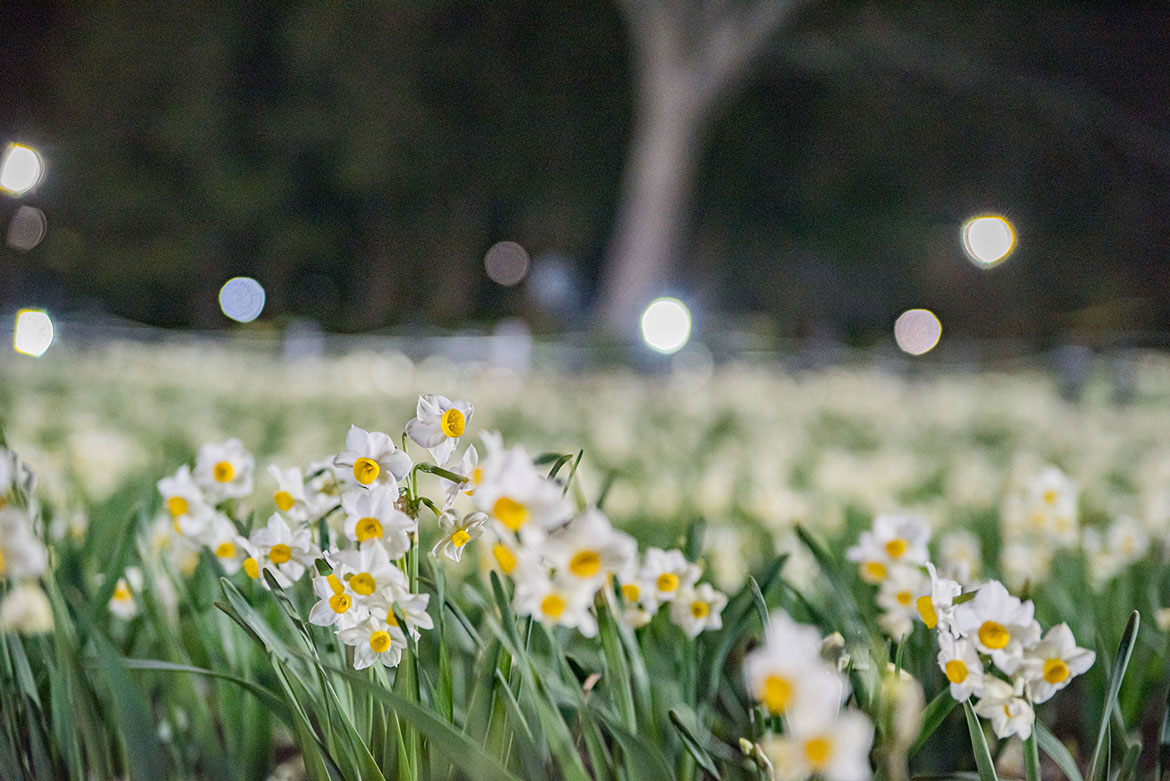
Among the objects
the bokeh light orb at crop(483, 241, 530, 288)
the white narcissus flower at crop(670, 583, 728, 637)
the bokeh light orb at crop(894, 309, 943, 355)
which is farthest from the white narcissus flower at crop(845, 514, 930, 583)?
the bokeh light orb at crop(894, 309, 943, 355)

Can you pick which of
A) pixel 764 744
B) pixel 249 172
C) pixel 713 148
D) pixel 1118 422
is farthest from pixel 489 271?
pixel 764 744

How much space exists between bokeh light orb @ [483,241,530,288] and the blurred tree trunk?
15.1 m

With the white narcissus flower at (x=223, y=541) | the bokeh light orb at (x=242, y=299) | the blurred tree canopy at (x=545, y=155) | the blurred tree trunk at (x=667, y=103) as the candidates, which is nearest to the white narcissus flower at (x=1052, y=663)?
the white narcissus flower at (x=223, y=541)

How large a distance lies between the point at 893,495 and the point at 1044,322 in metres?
24.1

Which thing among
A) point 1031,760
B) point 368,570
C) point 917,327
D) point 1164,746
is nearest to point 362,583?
point 368,570

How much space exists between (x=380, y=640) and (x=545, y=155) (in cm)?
1827

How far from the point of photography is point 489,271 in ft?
88.9

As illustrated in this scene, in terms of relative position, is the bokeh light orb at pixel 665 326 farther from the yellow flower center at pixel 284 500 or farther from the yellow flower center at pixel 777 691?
the yellow flower center at pixel 777 691

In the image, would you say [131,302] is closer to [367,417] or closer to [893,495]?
[367,417]

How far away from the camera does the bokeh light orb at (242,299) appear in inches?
1130

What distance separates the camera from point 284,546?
84cm

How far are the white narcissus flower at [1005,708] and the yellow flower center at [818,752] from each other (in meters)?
0.34

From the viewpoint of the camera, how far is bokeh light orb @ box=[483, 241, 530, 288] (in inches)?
1131

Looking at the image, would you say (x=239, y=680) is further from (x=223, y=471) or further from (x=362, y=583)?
(x=223, y=471)
